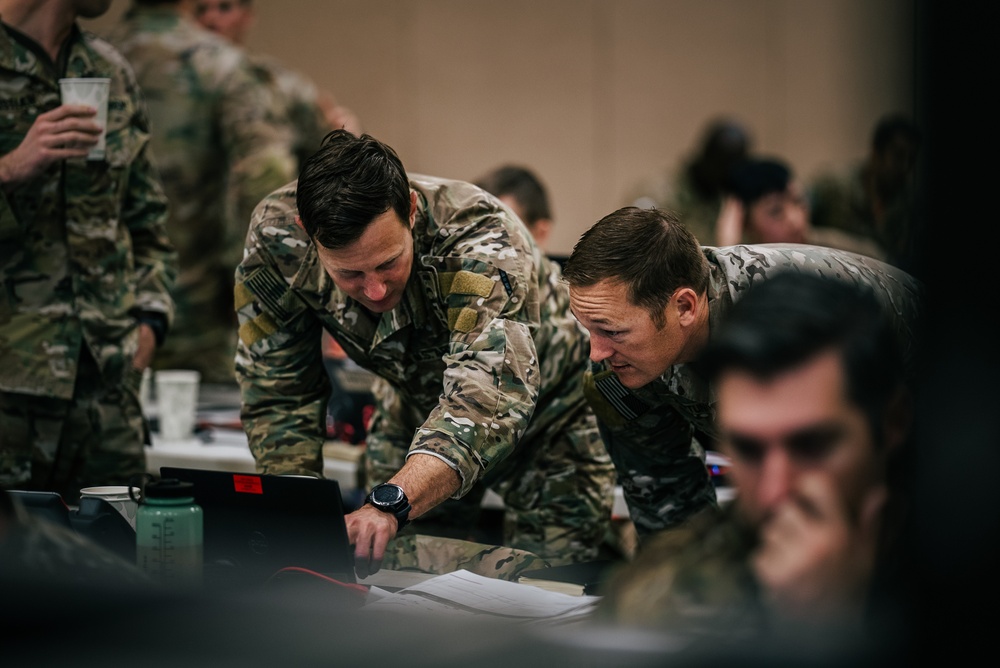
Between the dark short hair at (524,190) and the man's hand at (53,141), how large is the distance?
154 centimetres

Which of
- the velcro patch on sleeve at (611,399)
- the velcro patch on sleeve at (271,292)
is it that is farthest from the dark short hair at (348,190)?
the velcro patch on sleeve at (611,399)

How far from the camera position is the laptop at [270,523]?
157cm

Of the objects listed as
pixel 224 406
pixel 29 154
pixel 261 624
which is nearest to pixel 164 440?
pixel 224 406

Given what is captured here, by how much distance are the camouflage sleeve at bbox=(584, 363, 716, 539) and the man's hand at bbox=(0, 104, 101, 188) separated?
1.12 meters

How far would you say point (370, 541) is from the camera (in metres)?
1.66

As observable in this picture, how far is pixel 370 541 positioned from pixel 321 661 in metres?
0.76

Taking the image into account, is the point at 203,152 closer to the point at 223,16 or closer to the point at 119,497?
the point at 223,16

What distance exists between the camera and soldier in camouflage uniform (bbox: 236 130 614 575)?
191cm

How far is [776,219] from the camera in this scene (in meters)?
4.68

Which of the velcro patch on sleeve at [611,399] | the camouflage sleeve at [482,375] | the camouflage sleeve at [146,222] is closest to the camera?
the camouflage sleeve at [482,375]

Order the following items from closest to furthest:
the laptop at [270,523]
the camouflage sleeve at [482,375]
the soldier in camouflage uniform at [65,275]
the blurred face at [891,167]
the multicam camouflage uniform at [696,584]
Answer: the multicam camouflage uniform at [696,584], the laptop at [270,523], the camouflage sleeve at [482,375], the soldier in camouflage uniform at [65,275], the blurred face at [891,167]

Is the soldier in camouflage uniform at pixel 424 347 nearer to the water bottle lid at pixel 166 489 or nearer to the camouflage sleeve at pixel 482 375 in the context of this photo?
the camouflage sleeve at pixel 482 375

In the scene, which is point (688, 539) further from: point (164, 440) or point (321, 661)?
point (164, 440)

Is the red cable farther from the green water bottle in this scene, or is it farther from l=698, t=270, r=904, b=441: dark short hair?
l=698, t=270, r=904, b=441: dark short hair
